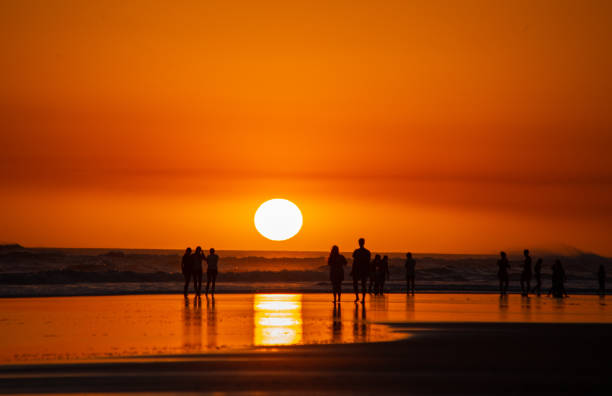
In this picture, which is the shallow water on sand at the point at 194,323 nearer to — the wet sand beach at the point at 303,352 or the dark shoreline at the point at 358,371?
the wet sand beach at the point at 303,352

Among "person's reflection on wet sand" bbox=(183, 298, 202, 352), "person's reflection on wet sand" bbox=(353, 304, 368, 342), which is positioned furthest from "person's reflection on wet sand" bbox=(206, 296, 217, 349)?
"person's reflection on wet sand" bbox=(353, 304, 368, 342)

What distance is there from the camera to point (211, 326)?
20969 mm

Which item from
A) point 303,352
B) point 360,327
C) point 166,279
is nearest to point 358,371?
point 303,352

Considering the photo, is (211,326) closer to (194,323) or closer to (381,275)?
(194,323)

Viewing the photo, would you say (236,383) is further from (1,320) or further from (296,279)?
(296,279)

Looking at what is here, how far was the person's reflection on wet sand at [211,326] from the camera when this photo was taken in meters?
16.7

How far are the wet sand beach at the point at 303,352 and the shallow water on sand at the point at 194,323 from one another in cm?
5

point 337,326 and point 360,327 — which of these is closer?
point 360,327

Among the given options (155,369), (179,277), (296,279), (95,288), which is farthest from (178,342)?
(296,279)

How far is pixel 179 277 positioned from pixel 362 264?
34.6m

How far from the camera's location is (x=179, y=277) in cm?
6625

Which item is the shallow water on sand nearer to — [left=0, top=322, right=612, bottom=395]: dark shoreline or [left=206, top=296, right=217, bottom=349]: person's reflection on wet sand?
[left=206, top=296, right=217, bottom=349]: person's reflection on wet sand

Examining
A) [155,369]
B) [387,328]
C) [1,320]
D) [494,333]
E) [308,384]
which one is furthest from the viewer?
[1,320]

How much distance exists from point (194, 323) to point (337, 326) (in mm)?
3624
